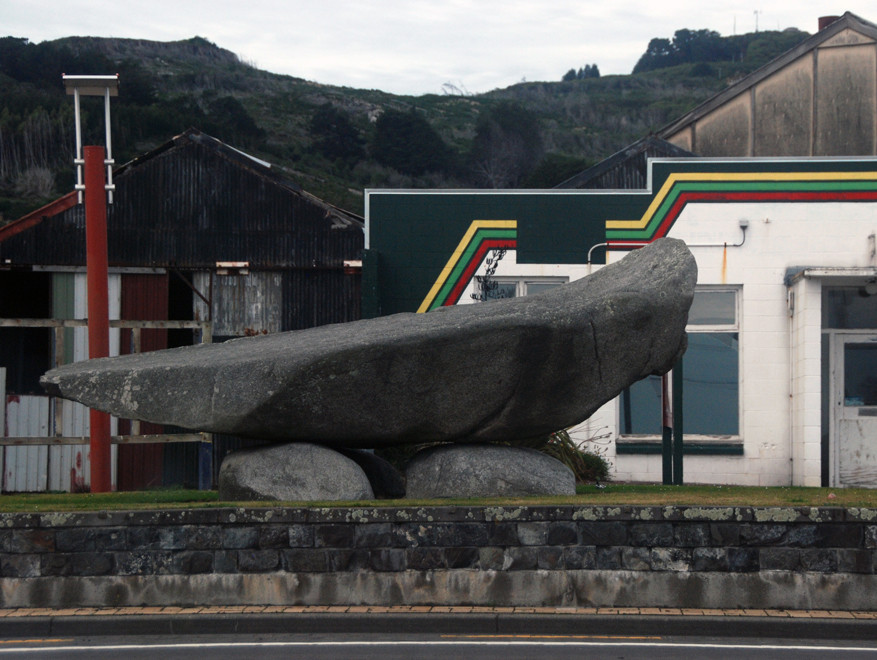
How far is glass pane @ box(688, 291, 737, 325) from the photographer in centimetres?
1636

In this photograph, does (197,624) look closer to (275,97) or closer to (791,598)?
(791,598)

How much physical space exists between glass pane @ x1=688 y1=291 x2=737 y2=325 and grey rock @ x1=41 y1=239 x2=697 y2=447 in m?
6.20

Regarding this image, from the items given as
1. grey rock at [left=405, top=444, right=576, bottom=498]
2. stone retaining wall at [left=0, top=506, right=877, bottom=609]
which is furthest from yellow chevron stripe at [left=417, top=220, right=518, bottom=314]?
stone retaining wall at [left=0, top=506, right=877, bottom=609]

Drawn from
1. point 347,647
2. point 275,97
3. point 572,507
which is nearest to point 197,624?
point 347,647

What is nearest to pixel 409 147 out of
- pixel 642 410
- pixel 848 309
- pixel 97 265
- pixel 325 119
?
pixel 325 119

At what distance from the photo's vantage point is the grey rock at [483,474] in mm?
10094

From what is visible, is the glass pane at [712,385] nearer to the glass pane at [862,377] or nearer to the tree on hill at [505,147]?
the glass pane at [862,377]

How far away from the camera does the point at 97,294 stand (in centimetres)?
1273

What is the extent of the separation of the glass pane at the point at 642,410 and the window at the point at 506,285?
197cm

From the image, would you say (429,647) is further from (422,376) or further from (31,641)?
(31,641)

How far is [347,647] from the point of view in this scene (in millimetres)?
7852

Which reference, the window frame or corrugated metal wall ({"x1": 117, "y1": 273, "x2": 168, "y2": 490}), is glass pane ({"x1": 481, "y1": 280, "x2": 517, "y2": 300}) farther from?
corrugated metal wall ({"x1": 117, "y1": 273, "x2": 168, "y2": 490})

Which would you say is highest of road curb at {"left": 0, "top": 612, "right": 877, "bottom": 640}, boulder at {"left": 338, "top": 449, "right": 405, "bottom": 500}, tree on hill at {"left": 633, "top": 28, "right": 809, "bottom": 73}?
tree on hill at {"left": 633, "top": 28, "right": 809, "bottom": 73}

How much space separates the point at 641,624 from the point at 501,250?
8.98 meters
